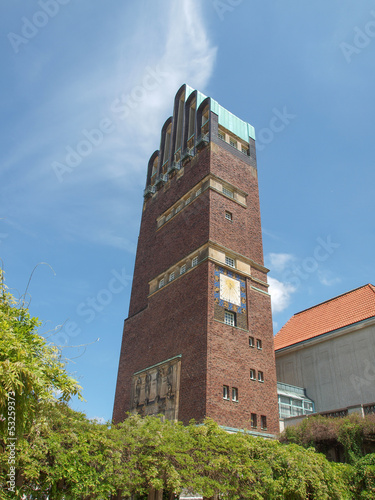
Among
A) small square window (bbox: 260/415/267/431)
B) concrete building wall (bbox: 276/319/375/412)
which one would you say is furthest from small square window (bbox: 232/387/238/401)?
concrete building wall (bbox: 276/319/375/412)

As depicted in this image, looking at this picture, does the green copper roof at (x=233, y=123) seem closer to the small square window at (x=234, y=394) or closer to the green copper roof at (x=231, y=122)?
the green copper roof at (x=231, y=122)

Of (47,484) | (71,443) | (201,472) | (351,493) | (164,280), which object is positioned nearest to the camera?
(47,484)

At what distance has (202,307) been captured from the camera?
27047 millimetres

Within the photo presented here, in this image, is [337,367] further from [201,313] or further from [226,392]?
[201,313]

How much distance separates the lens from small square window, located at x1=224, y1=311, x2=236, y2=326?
91.1ft

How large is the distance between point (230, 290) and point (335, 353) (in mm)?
9435

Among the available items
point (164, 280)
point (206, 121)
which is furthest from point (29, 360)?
point (206, 121)

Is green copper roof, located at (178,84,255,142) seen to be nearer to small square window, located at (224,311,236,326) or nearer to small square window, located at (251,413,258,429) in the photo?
small square window, located at (224,311,236,326)

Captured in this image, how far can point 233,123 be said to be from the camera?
39.2 m

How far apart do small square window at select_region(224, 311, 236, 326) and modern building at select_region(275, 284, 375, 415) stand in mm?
8049

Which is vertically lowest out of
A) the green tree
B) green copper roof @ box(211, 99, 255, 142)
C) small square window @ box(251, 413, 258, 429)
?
the green tree

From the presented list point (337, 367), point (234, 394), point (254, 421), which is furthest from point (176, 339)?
point (337, 367)

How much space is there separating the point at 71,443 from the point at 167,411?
1337cm

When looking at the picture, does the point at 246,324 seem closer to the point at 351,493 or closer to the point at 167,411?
the point at 167,411
